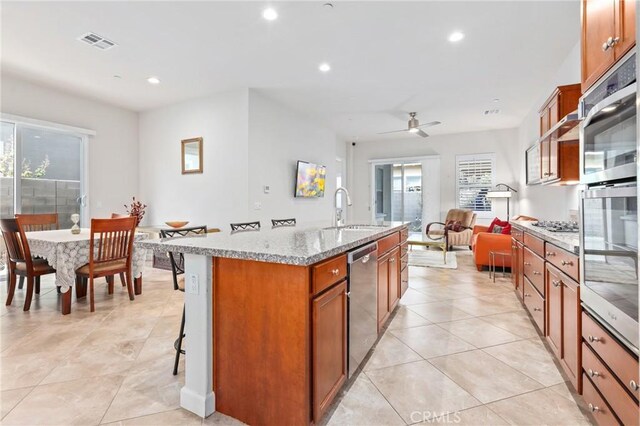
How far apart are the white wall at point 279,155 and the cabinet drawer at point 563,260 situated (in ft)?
12.5

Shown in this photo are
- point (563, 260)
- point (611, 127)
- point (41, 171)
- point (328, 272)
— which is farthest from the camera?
point (41, 171)

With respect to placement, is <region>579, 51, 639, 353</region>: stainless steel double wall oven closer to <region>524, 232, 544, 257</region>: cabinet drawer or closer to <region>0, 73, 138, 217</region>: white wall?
<region>524, 232, 544, 257</region>: cabinet drawer

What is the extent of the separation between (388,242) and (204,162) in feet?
12.3

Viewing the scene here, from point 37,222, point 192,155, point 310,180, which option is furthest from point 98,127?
point 310,180

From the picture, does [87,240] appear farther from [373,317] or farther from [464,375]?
→ [464,375]

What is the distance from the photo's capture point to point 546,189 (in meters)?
4.97

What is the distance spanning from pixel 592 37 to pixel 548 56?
263cm

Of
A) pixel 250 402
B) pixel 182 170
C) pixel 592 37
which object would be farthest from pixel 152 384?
pixel 182 170

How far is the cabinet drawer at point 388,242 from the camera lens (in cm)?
237

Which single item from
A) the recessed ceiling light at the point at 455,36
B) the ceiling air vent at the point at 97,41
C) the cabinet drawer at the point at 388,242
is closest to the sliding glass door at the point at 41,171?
the ceiling air vent at the point at 97,41

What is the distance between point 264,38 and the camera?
10.8 ft

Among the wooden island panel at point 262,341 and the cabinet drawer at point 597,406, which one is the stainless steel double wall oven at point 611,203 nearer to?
the cabinet drawer at point 597,406

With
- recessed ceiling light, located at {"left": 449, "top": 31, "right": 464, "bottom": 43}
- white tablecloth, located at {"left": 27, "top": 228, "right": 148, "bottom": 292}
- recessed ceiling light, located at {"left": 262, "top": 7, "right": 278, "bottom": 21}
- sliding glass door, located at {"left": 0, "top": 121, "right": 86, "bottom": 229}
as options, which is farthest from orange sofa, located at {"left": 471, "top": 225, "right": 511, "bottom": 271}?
sliding glass door, located at {"left": 0, "top": 121, "right": 86, "bottom": 229}

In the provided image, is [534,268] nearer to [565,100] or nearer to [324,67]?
[565,100]
